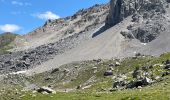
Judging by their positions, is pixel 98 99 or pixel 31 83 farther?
pixel 31 83

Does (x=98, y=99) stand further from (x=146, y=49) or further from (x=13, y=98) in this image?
(x=146, y=49)

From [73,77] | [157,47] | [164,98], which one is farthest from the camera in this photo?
[157,47]

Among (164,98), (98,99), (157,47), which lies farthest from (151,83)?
(157,47)

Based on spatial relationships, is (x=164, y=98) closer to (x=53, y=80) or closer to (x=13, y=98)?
(x=13, y=98)

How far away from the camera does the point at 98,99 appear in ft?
169

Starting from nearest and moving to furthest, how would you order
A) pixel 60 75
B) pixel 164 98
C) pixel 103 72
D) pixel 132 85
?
pixel 164 98, pixel 132 85, pixel 103 72, pixel 60 75

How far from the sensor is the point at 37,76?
7598 inches

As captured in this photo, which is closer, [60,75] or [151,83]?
[151,83]

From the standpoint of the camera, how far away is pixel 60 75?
17725 centimetres

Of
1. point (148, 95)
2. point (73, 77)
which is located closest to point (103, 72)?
point (73, 77)

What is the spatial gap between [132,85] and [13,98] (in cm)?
2369

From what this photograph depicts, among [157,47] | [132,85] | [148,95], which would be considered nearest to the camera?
[148,95]

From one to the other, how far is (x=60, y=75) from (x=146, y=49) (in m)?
43.8

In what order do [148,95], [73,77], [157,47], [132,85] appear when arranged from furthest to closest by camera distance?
1. [157,47]
2. [73,77]
3. [132,85]
4. [148,95]
